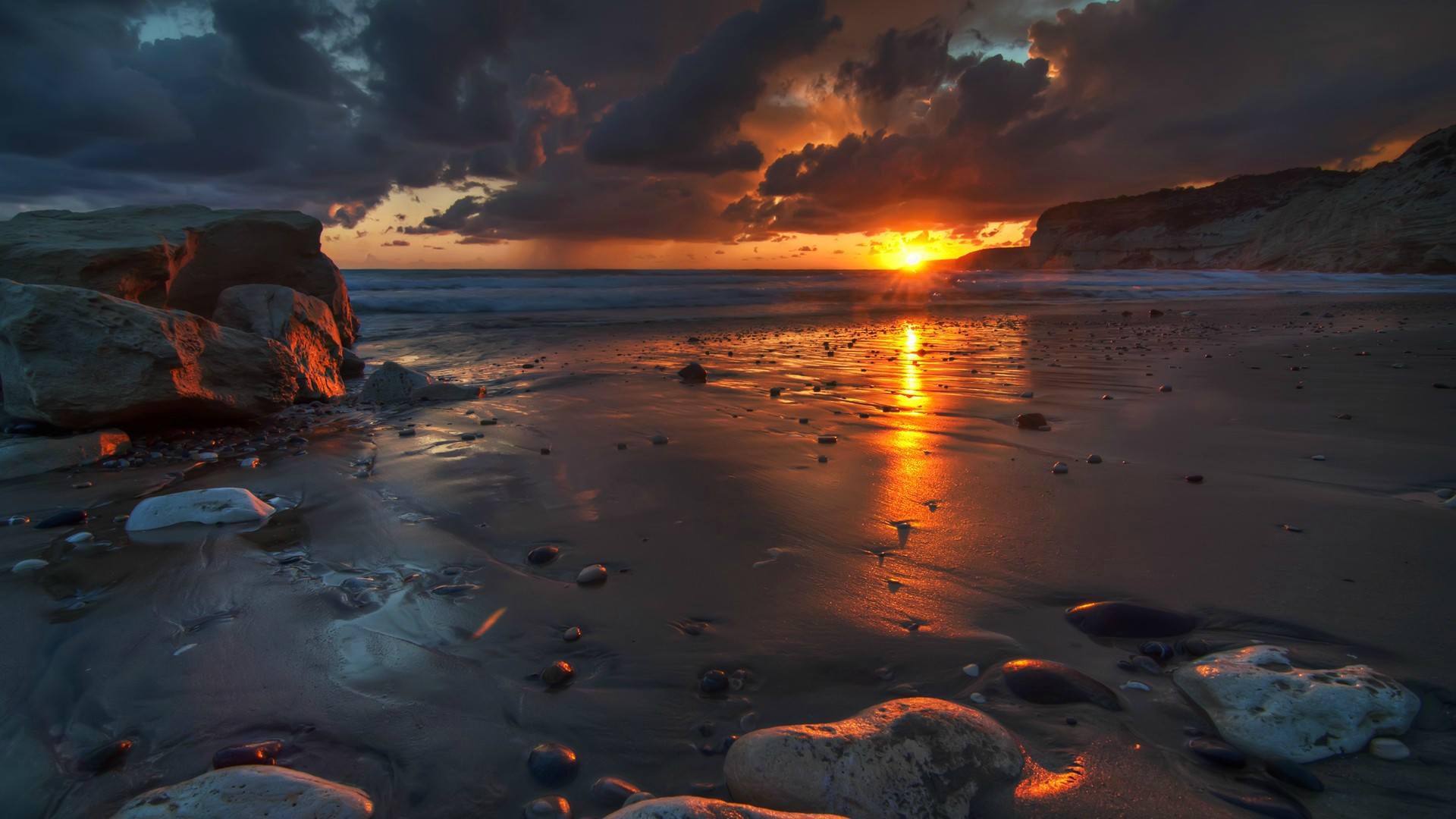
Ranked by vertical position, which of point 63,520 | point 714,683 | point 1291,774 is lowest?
point 63,520

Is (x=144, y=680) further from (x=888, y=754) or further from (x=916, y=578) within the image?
(x=916, y=578)

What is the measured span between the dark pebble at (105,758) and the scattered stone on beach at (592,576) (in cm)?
129

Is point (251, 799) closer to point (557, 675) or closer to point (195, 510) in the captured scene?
point (557, 675)

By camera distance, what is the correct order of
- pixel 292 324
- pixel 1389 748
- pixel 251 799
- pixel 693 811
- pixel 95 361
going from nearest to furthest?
pixel 693 811, pixel 251 799, pixel 1389 748, pixel 95 361, pixel 292 324

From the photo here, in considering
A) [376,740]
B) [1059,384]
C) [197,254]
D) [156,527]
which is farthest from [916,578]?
[197,254]

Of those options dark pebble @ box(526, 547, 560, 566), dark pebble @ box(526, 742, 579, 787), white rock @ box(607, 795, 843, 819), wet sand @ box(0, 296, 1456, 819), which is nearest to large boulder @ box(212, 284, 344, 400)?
wet sand @ box(0, 296, 1456, 819)

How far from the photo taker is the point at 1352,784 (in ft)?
4.34

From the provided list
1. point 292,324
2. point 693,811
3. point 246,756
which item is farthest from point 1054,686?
point 292,324

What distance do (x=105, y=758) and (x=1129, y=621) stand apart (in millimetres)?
2838

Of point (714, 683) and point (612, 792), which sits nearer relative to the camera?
point (612, 792)

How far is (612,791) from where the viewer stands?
55.6 inches

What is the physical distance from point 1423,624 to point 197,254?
34.8ft

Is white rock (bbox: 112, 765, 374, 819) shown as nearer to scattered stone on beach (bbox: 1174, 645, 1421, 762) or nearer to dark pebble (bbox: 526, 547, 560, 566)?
dark pebble (bbox: 526, 547, 560, 566)

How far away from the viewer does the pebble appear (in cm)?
137
